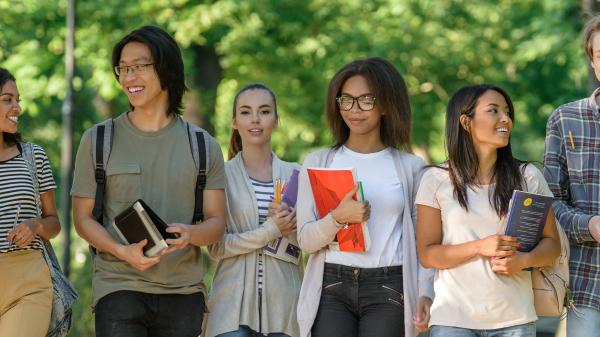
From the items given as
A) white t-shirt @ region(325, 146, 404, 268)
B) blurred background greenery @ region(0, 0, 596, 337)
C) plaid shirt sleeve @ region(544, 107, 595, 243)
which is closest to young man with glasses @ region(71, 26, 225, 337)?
white t-shirt @ region(325, 146, 404, 268)

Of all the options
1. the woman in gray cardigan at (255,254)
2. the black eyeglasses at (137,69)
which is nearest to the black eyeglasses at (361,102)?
the woman in gray cardigan at (255,254)

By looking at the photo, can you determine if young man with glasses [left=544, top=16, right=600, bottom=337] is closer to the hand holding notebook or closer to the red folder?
the red folder

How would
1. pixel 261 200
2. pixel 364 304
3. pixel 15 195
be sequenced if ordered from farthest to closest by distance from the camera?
pixel 261 200 → pixel 15 195 → pixel 364 304

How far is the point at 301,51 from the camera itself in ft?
60.3

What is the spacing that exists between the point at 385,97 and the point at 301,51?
1282 centimetres

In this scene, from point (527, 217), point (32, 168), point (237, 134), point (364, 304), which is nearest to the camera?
point (527, 217)

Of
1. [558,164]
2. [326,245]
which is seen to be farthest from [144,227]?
[558,164]

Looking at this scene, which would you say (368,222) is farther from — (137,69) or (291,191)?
(137,69)

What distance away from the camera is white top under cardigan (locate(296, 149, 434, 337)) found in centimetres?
538

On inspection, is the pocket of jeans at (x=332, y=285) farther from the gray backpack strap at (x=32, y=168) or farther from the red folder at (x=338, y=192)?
the gray backpack strap at (x=32, y=168)

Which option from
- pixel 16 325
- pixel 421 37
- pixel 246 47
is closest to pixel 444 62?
pixel 421 37

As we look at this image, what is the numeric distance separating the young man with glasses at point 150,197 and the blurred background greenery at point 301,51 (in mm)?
7835

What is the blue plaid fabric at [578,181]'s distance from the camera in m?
5.25

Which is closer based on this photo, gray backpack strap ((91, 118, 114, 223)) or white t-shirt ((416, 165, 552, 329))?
white t-shirt ((416, 165, 552, 329))
